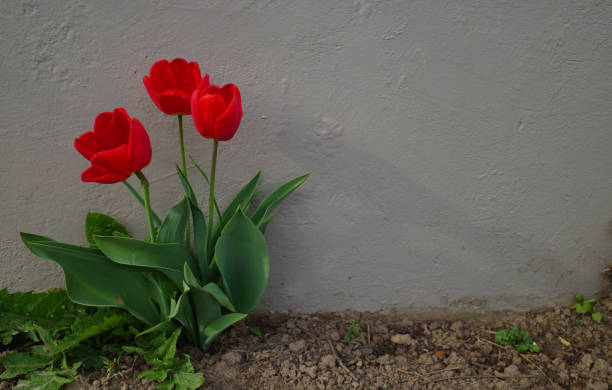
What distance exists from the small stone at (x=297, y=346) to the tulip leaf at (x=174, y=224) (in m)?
0.61

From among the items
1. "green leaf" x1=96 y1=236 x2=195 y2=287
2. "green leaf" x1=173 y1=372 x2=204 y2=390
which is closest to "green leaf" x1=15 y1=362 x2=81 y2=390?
"green leaf" x1=173 y1=372 x2=204 y2=390

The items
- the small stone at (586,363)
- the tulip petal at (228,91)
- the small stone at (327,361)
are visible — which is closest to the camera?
the tulip petal at (228,91)

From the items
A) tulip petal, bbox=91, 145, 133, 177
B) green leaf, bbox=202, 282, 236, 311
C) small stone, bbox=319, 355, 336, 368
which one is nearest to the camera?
tulip petal, bbox=91, 145, 133, 177

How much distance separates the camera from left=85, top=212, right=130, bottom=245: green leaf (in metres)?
1.55

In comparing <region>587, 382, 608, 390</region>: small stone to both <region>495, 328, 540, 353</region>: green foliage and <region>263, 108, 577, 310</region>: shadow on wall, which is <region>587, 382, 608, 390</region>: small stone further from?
<region>263, 108, 577, 310</region>: shadow on wall

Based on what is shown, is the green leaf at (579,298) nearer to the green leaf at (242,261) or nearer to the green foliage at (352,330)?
the green foliage at (352,330)

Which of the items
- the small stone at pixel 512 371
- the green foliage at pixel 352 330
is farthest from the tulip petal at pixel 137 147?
the small stone at pixel 512 371

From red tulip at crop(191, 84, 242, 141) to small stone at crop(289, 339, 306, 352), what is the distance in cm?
87

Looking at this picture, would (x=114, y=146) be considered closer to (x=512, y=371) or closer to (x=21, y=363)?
(x=21, y=363)

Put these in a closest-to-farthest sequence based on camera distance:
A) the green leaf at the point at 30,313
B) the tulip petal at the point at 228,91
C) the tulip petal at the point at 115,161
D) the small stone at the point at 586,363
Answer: the tulip petal at the point at 115,161 < the tulip petal at the point at 228,91 < the green leaf at the point at 30,313 < the small stone at the point at 586,363

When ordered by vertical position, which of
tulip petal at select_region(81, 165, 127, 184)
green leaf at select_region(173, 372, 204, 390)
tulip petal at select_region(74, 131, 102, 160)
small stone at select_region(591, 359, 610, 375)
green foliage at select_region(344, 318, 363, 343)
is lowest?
small stone at select_region(591, 359, 610, 375)

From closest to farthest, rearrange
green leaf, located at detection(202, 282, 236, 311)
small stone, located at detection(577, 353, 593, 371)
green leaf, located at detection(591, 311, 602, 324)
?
green leaf, located at detection(202, 282, 236, 311) → small stone, located at detection(577, 353, 593, 371) → green leaf, located at detection(591, 311, 602, 324)

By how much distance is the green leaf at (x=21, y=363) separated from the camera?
139cm

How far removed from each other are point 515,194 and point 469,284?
0.43 meters
